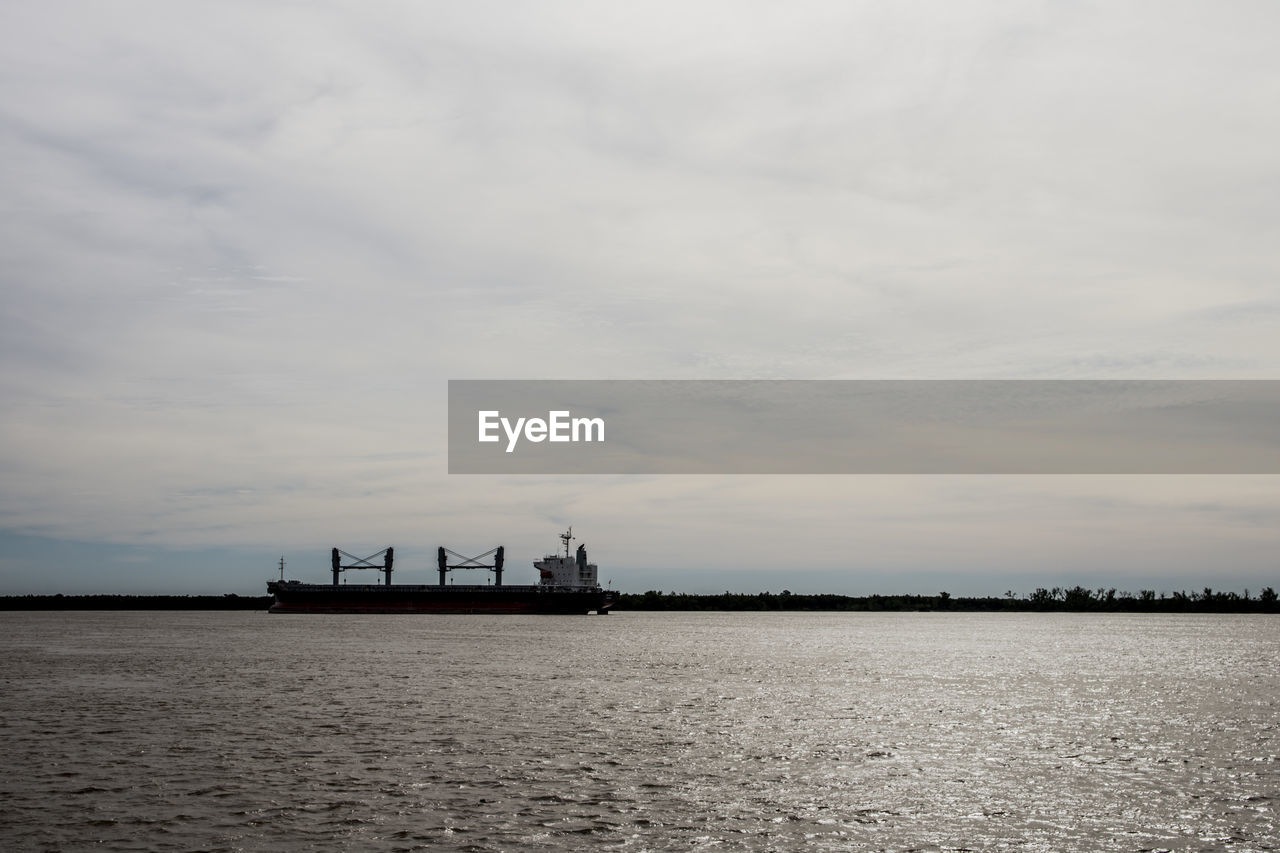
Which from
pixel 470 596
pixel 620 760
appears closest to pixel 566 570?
pixel 470 596

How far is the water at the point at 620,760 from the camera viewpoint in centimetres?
2111

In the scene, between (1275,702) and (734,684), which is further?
(734,684)

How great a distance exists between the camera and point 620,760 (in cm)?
2947

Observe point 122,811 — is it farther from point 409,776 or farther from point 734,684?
point 734,684

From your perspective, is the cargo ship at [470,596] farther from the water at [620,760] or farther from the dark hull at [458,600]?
the water at [620,760]

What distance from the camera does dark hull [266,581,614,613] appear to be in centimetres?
16400

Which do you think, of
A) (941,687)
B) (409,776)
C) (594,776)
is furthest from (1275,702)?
(409,776)

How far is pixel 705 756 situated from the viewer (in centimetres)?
3053

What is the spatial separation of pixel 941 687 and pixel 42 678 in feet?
156

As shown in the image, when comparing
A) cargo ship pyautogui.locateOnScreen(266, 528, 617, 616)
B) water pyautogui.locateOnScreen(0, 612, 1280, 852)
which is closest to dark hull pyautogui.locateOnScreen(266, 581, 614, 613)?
cargo ship pyautogui.locateOnScreen(266, 528, 617, 616)

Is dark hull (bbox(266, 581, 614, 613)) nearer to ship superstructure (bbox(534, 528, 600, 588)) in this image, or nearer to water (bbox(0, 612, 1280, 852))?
ship superstructure (bbox(534, 528, 600, 588))

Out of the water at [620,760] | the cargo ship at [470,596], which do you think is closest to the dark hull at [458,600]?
the cargo ship at [470,596]

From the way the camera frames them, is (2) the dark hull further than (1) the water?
Yes

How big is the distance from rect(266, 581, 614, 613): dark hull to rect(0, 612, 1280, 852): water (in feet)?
331
